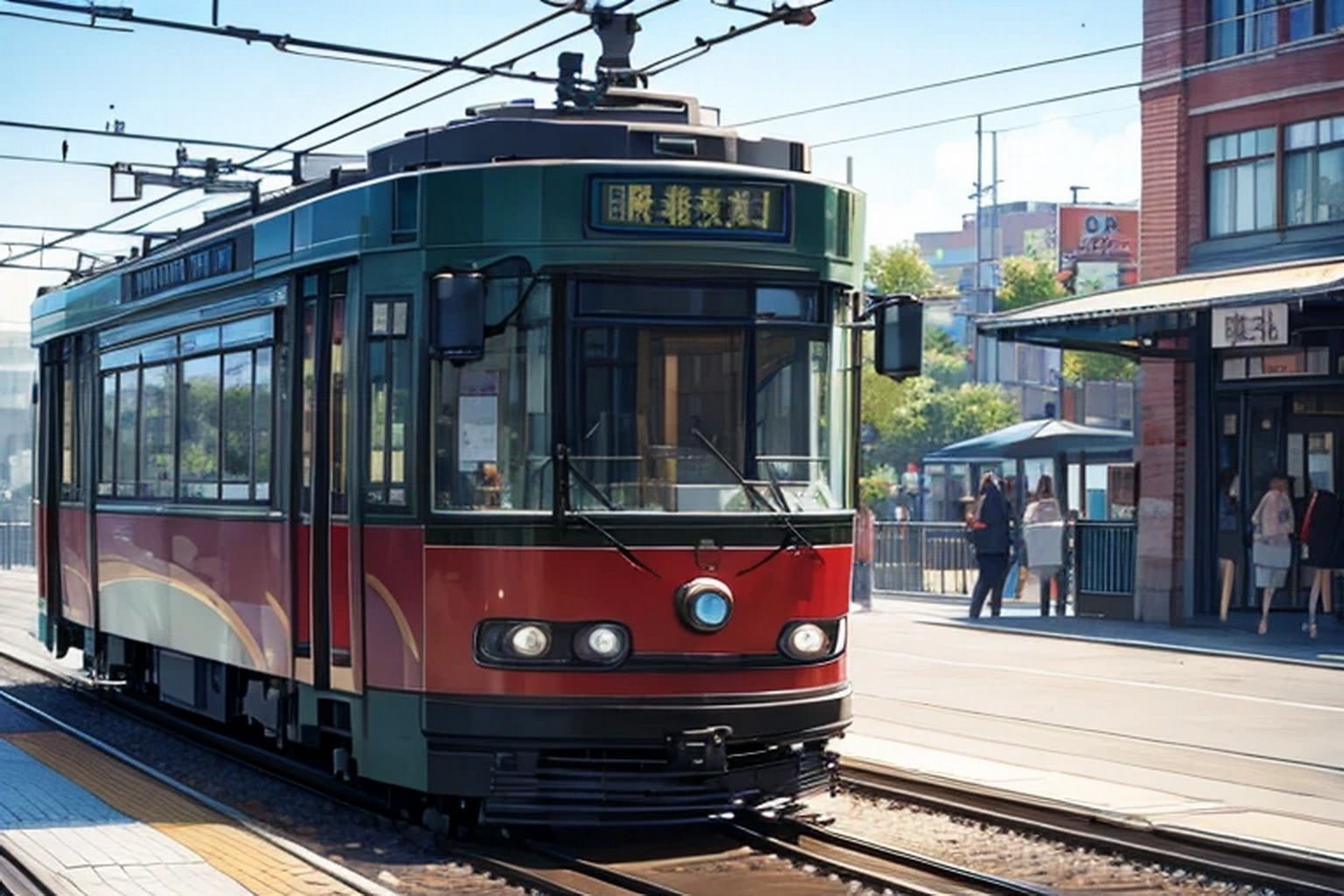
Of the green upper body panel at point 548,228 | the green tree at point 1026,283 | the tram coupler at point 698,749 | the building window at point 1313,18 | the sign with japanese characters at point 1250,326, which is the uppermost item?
the green tree at point 1026,283

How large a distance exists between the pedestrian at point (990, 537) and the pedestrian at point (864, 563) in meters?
1.84

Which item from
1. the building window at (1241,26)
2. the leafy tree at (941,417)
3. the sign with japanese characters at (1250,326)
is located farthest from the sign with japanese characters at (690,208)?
the leafy tree at (941,417)

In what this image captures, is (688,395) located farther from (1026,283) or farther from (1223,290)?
(1026,283)

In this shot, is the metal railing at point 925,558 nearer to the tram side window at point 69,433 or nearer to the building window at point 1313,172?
the building window at point 1313,172

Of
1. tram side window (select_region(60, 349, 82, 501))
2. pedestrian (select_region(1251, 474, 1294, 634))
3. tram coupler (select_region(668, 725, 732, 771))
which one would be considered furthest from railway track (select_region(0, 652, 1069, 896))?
pedestrian (select_region(1251, 474, 1294, 634))

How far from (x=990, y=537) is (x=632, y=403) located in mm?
17651

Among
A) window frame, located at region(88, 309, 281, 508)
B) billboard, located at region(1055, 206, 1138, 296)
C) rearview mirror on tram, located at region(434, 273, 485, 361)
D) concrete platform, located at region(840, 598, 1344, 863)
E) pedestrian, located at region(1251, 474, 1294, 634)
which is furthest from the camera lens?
billboard, located at region(1055, 206, 1138, 296)

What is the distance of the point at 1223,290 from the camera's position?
24781 mm

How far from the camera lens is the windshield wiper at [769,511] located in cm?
1037

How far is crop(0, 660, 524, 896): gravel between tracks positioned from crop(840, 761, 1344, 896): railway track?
2669mm

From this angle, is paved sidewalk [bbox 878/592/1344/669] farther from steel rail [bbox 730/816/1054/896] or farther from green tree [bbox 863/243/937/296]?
green tree [bbox 863/243/937/296]

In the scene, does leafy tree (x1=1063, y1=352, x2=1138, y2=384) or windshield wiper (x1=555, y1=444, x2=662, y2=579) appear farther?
leafy tree (x1=1063, y1=352, x2=1138, y2=384)

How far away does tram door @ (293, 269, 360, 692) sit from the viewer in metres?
11.2

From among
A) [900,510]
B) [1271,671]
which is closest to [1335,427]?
[1271,671]
